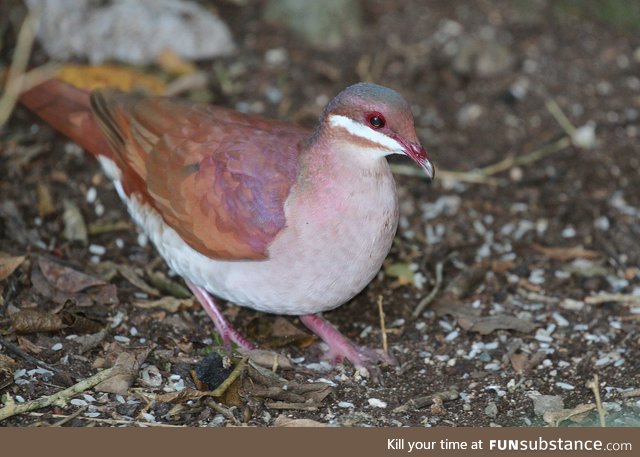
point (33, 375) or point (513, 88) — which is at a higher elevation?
point (513, 88)

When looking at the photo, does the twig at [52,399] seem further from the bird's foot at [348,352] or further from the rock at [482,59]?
the rock at [482,59]

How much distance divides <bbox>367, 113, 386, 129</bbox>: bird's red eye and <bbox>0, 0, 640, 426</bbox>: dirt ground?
1.04 meters

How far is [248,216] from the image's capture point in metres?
4.78

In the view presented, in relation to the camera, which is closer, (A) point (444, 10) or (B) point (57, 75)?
(B) point (57, 75)

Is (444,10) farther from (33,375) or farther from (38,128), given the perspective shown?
(33,375)

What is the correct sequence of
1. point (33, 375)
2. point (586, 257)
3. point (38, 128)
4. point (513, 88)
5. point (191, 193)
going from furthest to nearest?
point (513, 88) < point (38, 128) < point (586, 257) < point (191, 193) < point (33, 375)

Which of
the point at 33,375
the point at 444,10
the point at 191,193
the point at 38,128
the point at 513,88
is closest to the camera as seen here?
the point at 33,375

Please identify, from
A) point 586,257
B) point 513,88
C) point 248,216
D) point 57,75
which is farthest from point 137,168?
point 513,88

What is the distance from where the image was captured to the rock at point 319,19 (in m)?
7.38

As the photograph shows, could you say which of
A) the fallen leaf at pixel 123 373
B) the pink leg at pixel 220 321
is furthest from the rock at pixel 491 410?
the fallen leaf at pixel 123 373

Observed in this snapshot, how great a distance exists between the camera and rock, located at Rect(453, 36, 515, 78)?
7.21m

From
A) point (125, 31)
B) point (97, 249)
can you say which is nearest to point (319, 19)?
point (125, 31)

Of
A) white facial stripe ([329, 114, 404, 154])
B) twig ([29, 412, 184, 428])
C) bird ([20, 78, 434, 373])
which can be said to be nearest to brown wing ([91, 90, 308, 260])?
bird ([20, 78, 434, 373])

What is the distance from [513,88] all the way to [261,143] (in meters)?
2.78
